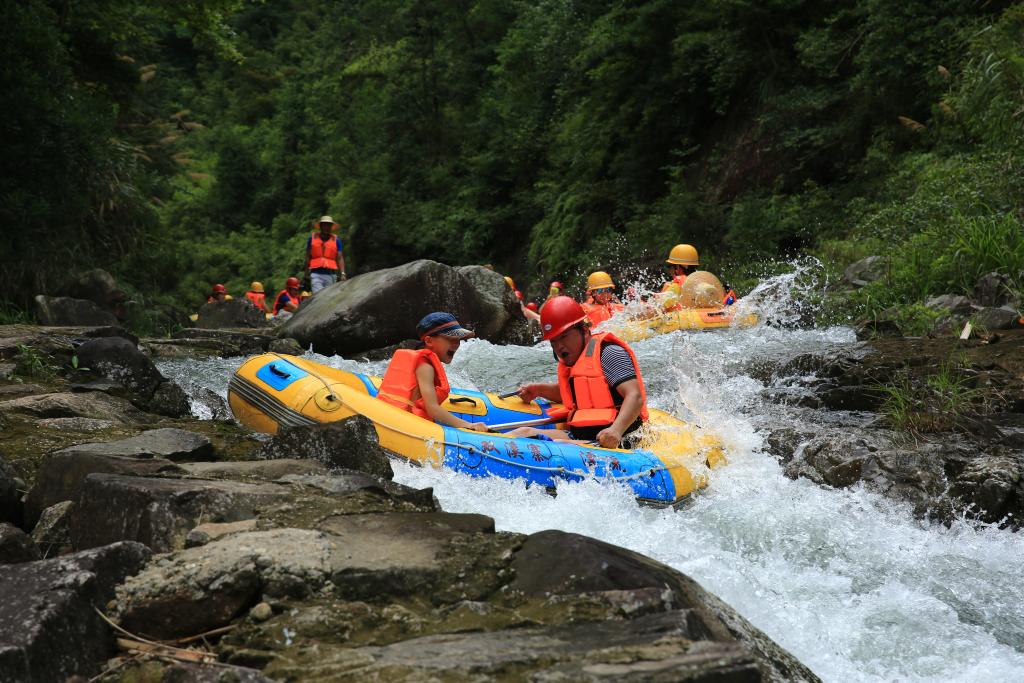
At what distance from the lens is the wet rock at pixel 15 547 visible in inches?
134

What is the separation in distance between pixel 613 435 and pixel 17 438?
3617mm

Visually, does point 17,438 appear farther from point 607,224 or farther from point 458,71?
point 458,71

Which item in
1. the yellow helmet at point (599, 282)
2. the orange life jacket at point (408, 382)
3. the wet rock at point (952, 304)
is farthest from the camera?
the yellow helmet at point (599, 282)

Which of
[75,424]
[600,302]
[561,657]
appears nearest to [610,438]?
[75,424]

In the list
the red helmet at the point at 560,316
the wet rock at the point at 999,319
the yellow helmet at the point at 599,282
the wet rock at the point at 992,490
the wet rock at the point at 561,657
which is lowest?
the wet rock at the point at 992,490

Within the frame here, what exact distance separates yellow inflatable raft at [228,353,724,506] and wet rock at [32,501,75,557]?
2494 millimetres

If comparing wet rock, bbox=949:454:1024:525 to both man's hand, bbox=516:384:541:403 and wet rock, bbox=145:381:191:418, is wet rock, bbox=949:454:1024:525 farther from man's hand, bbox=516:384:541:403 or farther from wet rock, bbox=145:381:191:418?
wet rock, bbox=145:381:191:418

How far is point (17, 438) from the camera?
5562mm

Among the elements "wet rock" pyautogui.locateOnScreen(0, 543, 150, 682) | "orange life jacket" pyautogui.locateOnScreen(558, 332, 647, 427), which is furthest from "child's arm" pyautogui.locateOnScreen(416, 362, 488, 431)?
"wet rock" pyautogui.locateOnScreen(0, 543, 150, 682)

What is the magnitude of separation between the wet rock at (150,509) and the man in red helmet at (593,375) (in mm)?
2945

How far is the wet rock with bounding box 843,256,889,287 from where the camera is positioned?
11.0 m

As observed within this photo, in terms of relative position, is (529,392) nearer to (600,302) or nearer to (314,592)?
(314,592)

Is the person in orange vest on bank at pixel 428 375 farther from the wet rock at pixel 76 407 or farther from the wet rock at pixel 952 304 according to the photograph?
the wet rock at pixel 952 304

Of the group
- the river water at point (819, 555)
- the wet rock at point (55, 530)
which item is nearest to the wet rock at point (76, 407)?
the river water at point (819, 555)
